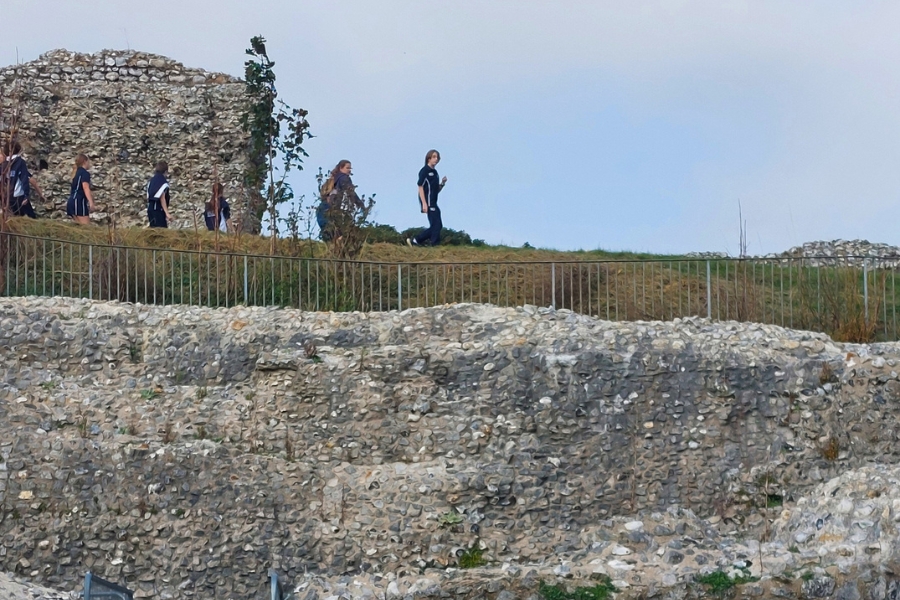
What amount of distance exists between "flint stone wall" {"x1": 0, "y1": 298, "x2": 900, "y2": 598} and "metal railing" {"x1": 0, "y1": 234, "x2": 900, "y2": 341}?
1171 mm

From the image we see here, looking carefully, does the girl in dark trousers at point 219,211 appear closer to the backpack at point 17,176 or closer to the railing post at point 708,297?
the backpack at point 17,176

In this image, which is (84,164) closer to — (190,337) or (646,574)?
(190,337)

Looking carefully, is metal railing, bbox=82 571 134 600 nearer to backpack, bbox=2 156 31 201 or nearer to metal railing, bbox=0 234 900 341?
metal railing, bbox=0 234 900 341

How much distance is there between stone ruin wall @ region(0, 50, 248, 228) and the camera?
2878 centimetres

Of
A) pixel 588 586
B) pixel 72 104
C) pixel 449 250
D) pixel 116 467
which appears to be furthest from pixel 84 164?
pixel 588 586

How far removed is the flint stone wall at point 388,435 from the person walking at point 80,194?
638 cm

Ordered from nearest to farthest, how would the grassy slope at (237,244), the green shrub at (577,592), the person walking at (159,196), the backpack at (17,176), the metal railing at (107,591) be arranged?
the metal railing at (107,591) → the green shrub at (577,592) → the grassy slope at (237,244) → the backpack at (17,176) → the person walking at (159,196)

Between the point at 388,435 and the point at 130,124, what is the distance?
1501 centimetres

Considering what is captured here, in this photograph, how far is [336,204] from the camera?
2173cm

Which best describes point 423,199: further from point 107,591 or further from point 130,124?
point 107,591

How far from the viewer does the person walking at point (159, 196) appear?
2503 centimetres

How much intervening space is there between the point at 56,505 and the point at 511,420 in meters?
5.40

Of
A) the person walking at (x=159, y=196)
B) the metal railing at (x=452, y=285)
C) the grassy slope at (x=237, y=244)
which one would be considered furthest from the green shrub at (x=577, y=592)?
the person walking at (x=159, y=196)

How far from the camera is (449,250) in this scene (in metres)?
23.9
